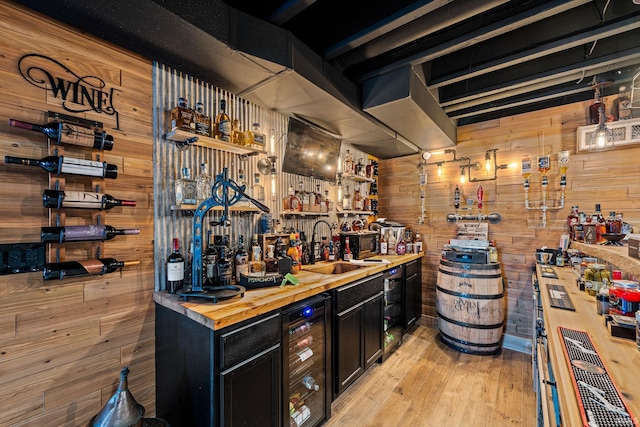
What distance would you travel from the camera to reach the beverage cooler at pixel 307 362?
1.64 metres

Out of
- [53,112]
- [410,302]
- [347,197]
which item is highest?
[53,112]

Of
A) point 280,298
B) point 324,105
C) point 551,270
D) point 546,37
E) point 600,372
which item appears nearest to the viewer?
point 600,372

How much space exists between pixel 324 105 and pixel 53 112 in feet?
5.60

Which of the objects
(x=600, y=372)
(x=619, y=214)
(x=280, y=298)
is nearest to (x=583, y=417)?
(x=600, y=372)

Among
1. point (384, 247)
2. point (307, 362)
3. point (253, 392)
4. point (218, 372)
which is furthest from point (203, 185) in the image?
point (384, 247)

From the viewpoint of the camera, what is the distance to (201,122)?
5.86ft

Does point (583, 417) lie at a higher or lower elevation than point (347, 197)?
lower

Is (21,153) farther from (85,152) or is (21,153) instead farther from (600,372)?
(600,372)

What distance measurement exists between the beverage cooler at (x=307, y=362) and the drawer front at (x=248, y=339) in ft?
0.30

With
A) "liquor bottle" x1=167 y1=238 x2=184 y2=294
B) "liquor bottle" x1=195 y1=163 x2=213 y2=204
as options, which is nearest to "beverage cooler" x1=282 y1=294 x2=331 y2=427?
"liquor bottle" x1=167 y1=238 x2=184 y2=294

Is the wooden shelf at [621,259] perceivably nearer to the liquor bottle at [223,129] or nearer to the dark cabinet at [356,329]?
the dark cabinet at [356,329]

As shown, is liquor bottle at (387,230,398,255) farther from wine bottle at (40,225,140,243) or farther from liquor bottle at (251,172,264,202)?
wine bottle at (40,225,140,243)

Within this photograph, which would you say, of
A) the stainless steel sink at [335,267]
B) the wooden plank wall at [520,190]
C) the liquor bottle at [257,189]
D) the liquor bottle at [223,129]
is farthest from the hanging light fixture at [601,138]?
the liquor bottle at [223,129]

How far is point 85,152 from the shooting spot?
1443mm
